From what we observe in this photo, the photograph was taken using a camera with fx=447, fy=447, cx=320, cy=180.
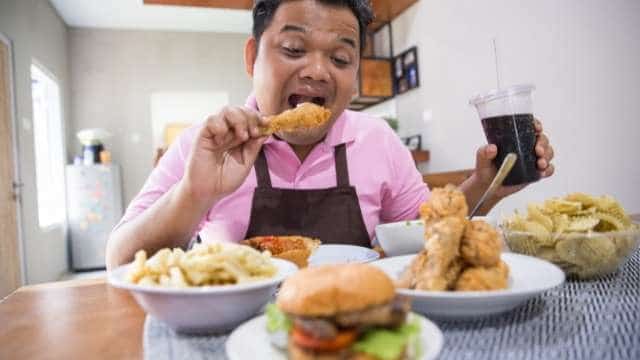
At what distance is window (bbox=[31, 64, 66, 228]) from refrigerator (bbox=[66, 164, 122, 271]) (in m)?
0.17

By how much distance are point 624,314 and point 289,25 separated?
112 centimetres

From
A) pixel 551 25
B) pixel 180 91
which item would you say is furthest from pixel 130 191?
pixel 551 25

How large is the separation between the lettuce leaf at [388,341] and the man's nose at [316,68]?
1016mm

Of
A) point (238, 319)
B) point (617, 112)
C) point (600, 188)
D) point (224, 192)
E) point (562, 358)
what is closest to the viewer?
point (562, 358)

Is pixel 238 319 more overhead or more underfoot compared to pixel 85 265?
more overhead

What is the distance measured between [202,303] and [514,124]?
3.10 ft

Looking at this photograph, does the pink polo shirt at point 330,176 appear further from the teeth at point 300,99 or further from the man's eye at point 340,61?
the man's eye at point 340,61

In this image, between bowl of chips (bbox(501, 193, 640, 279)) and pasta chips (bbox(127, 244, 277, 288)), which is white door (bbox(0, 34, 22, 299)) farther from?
bowl of chips (bbox(501, 193, 640, 279))

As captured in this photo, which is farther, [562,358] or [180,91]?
[180,91]

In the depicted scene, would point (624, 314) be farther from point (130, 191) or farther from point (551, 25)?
point (130, 191)

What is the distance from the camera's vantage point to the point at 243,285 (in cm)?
63

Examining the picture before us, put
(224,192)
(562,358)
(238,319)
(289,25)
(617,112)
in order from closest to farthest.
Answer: (562,358), (238,319), (224,192), (289,25), (617,112)

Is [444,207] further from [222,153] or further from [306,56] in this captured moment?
[306,56]

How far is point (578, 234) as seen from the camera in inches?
32.8
